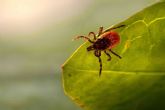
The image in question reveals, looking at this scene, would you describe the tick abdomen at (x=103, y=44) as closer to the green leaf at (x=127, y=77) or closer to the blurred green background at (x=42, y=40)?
the green leaf at (x=127, y=77)

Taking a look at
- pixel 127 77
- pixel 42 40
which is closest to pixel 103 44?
pixel 127 77

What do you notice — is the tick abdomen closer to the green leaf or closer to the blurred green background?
the green leaf

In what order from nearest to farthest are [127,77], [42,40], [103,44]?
[127,77], [103,44], [42,40]

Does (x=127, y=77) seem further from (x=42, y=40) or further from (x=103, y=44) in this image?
(x=42, y=40)

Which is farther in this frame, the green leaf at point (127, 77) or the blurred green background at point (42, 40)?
the blurred green background at point (42, 40)

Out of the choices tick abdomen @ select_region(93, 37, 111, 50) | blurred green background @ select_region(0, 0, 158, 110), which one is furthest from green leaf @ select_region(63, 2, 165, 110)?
blurred green background @ select_region(0, 0, 158, 110)

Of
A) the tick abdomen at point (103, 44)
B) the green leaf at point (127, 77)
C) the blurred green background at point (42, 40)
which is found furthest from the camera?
the blurred green background at point (42, 40)

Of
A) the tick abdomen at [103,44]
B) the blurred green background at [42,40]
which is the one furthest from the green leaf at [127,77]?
the blurred green background at [42,40]
